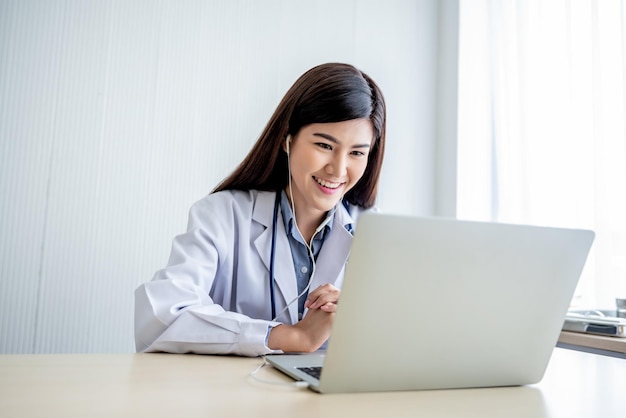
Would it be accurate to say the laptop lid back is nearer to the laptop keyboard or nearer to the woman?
the laptop keyboard

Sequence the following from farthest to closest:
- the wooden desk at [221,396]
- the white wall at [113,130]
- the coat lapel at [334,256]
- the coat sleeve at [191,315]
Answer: the white wall at [113,130]
the coat lapel at [334,256]
the coat sleeve at [191,315]
the wooden desk at [221,396]

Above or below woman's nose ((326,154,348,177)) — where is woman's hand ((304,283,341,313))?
below

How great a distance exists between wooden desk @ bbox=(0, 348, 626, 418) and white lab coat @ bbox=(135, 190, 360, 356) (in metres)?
0.14

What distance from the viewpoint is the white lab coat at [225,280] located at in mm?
997

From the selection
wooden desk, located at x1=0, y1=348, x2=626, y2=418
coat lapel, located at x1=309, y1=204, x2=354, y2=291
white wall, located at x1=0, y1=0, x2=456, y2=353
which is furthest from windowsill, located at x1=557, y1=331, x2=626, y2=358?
white wall, located at x1=0, y1=0, x2=456, y2=353

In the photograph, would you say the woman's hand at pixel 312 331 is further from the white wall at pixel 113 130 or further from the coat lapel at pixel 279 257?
the white wall at pixel 113 130

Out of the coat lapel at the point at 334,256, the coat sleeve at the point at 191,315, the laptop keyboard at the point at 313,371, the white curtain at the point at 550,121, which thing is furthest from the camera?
the white curtain at the point at 550,121

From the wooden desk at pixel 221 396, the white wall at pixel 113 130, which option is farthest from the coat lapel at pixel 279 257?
the white wall at pixel 113 130

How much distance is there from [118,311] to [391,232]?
2036 millimetres

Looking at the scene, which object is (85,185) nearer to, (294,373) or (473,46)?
(294,373)

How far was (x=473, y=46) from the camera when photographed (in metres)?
2.88

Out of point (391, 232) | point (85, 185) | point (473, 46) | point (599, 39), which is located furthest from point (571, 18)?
point (85, 185)

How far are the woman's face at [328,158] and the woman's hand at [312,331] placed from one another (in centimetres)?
44

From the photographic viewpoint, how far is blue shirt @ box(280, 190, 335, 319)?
1.43m
